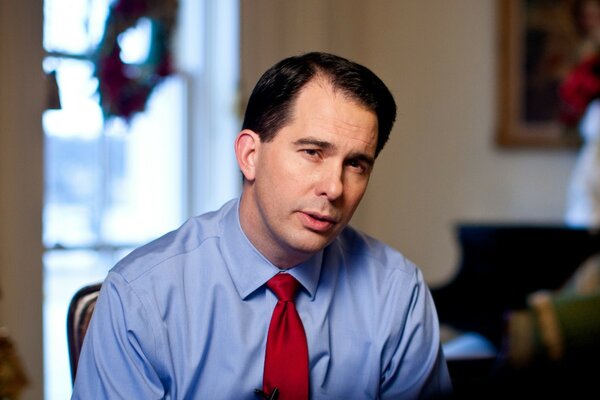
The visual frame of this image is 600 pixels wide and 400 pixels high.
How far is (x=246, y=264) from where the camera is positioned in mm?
1780

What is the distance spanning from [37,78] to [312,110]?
200cm

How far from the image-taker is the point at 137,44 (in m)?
4.02

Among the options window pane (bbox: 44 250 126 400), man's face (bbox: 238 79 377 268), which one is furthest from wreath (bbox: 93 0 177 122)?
man's face (bbox: 238 79 377 268)

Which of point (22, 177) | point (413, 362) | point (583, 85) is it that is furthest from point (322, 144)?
point (583, 85)

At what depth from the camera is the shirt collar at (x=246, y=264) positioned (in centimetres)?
177

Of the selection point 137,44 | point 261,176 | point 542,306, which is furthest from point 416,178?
point 261,176

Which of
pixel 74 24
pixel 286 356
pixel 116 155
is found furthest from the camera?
pixel 116 155

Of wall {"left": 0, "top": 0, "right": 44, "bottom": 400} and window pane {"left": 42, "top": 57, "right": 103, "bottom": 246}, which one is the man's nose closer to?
wall {"left": 0, "top": 0, "right": 44, "bottom": 400}

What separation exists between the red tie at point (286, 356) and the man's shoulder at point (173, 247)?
23 centimetres

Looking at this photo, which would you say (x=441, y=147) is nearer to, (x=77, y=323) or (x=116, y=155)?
(x=116, y=155)

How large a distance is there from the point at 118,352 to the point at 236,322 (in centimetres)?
25

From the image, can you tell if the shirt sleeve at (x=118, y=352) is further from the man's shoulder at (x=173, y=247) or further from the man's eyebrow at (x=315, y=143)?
the man's eyebrow at (x=315, y=143)

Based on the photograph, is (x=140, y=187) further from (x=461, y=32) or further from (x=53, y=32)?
(x=461, y=32)

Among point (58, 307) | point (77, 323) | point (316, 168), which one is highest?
point (316, 168)
